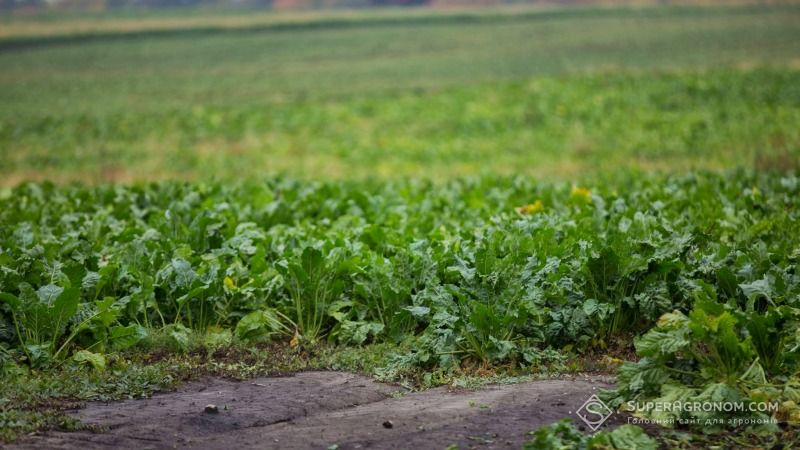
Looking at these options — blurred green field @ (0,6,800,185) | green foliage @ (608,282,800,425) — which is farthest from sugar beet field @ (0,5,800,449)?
blurred green field @ (0,6,800,185)

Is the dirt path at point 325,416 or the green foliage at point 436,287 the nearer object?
the dirt path at point 325,416

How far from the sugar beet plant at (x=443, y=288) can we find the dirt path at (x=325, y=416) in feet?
2.14

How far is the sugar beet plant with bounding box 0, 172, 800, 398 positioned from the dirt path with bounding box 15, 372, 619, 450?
2.14ft

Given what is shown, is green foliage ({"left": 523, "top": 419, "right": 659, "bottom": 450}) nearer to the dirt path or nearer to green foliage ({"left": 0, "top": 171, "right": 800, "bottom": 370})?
the dirt path

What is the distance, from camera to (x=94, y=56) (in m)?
68.2

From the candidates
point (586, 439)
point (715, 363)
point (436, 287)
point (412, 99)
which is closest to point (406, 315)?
point (436, 287)

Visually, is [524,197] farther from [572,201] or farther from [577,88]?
[577,88]

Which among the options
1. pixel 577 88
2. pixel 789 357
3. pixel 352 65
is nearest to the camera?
pixel 789 357

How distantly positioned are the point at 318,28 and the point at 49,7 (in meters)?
31.6

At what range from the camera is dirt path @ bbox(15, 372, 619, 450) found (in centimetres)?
564

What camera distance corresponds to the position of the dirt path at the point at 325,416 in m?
5.64

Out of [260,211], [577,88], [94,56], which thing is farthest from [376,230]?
[94,56]

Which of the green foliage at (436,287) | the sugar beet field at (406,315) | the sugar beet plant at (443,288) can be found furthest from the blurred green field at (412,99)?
the green foliage at (436,287)

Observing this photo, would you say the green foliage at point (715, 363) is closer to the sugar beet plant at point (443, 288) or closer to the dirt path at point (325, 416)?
the sugar beet plant at point (443, 288)
